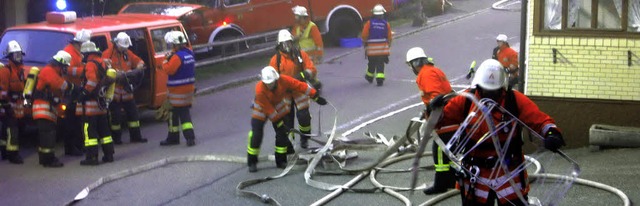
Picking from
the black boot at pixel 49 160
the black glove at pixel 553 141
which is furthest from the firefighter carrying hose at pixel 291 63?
the black glove at pixel 553 141

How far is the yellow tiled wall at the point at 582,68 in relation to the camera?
36.4 ft

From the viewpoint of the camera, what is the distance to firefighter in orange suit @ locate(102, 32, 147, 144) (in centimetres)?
1323

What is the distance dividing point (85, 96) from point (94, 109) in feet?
0.68

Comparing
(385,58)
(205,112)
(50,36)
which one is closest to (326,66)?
(385,58)

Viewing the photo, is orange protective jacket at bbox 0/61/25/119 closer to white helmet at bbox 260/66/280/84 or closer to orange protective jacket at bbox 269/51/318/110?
orange protective jacket at bbox 269/51/318/110

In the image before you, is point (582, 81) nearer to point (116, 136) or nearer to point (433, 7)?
point (116, 136)

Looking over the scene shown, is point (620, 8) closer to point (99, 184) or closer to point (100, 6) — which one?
point (99, 184)

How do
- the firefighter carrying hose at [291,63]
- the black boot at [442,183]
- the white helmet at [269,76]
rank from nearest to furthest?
the black boot at [442,183], the white helmet at [269,76], the firefighter carrying hose at [291,63]

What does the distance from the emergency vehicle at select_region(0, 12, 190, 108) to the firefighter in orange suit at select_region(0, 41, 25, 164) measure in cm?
62

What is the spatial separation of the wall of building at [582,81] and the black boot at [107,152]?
525 cm

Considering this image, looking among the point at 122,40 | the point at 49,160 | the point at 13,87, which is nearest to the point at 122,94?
the point at 122,40

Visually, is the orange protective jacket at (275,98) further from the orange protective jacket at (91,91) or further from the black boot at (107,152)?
the orange protective jacket at (91,91)

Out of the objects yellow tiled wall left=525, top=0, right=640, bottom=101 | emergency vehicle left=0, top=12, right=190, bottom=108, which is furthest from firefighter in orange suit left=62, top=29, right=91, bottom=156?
yellow tiled wall left=525, top=0, right=640, bottom=101

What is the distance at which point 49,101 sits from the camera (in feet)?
39.5
